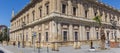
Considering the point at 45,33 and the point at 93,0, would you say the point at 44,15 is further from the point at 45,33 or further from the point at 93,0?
the point at 93,0

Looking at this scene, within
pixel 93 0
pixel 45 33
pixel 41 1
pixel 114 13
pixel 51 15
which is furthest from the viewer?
pixel 114 13

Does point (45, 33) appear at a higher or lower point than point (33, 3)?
lower

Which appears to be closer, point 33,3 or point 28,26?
point 33,3

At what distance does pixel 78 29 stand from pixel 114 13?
22.4 m

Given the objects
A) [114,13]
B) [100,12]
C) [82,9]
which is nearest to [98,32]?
[100,12]

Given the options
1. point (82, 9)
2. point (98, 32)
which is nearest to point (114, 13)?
point (98, 32)

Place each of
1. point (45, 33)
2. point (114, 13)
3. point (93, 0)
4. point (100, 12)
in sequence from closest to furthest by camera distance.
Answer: point (45, 33), point (93, 0), point (100, 12), point (114, 13)

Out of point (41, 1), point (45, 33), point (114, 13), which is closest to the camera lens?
point (45, 33)

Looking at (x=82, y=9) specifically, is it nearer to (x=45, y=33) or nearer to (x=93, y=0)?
(x=93, y=0)

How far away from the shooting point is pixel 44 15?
37.4 m

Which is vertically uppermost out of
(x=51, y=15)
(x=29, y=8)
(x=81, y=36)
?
(x=29, y=8)

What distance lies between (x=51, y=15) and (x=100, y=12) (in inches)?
733

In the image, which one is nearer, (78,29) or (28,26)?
(78,29)

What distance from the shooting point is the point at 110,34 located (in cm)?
5100
